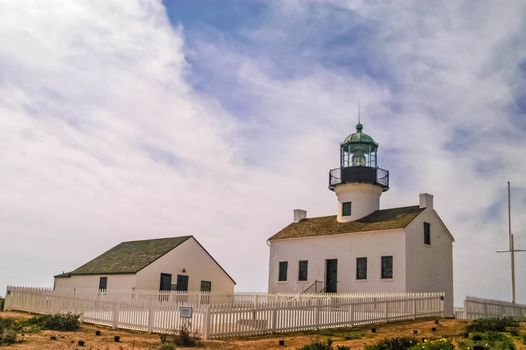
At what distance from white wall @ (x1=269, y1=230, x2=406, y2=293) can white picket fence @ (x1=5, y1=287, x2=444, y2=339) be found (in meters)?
3.13

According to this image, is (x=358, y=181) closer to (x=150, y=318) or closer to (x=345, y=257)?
(x=345, y=257)

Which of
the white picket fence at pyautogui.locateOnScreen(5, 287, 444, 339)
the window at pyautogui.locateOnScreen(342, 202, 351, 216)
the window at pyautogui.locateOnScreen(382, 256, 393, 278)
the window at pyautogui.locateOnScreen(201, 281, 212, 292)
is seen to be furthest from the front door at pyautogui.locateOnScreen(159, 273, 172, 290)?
the window at pyautogui.locateOnScreen(382, 256, 393, 278)

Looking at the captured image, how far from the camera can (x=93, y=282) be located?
3647 centimetres

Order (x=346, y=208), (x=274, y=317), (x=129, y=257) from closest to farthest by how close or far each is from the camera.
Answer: (x=274, y=317) < (x=346, y=208) < (x=129, y=257)

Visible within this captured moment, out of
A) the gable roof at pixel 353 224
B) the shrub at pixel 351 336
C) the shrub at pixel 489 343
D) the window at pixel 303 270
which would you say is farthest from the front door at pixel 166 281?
the shrub at pixel 489 343

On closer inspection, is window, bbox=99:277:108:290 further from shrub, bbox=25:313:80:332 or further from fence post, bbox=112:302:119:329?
shrub, bbox=25:313:80:332

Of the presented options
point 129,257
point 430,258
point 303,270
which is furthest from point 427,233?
point 129,257

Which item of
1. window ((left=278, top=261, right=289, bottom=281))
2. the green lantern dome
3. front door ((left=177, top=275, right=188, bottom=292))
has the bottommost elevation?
front door ((left=177, top=275, right=188, bottom=292))

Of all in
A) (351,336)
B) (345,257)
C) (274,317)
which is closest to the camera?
(351,336)

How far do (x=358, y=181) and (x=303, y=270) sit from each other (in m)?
6.00

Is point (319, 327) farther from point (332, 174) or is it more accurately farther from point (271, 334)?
point (332, 174)

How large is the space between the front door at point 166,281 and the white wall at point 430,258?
14.3m

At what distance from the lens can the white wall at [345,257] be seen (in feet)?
96.6

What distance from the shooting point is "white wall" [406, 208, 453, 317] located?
29.5m
